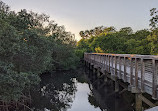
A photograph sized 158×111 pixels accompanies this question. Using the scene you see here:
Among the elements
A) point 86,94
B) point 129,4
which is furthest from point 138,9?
point 86,94

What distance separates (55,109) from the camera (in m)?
12.2

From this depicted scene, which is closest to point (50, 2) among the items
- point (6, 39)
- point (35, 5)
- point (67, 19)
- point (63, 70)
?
point (35, 5)

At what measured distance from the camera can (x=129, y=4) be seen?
33.9 m

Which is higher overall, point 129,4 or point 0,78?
point 129,4

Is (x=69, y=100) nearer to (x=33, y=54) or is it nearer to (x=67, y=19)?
(x=33, y=54)

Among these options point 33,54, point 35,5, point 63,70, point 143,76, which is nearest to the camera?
point 143,76

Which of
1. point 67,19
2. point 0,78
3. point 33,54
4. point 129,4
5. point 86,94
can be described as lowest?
point 86,94

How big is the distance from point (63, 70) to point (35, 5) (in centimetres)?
1575

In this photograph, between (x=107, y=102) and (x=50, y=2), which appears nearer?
(x=107, y=102)

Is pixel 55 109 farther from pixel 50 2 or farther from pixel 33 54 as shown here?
pixel 50 2

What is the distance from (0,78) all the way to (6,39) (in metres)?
2.44

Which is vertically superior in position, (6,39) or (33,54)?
(6,39)

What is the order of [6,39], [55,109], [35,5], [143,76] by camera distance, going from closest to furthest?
[143,76] < [6,39] < [55,109] < [35,5]

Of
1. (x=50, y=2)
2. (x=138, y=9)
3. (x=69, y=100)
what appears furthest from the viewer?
(x=138, y=9)
